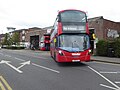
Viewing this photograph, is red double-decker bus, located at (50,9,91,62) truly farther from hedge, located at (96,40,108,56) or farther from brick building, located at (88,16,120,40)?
brick building, located at (88,16,120,40)

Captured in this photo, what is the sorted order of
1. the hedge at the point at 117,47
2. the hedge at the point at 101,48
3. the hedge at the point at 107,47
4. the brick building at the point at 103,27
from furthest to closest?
the brick building at the point at 103,27 < the hedge at the point at 101,48 < the hedge at the point at 107,47 < the hedge at the point at 117,47

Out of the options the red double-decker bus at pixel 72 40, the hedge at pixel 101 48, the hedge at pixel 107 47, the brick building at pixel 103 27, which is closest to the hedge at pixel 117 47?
the hedge at pixel 107 47

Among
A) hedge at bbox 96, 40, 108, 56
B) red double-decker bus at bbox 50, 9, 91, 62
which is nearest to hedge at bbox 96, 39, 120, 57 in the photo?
hedge at bbox 96, 40, 108, 56

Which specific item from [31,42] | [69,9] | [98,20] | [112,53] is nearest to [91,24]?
[98,20]

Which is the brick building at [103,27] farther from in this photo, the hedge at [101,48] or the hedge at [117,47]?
the hedge at [117,47]

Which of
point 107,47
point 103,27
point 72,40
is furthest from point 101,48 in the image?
point 72,40

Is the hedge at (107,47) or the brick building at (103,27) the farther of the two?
the brick building at (103,27)

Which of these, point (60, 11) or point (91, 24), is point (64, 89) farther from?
point (91, 24)

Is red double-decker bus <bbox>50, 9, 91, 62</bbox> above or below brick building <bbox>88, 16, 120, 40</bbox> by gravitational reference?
below

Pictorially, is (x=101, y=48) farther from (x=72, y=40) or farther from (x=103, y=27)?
(x=72, y=40)

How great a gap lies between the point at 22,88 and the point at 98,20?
3349cm

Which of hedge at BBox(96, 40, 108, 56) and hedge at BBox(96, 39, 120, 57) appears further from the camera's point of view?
hedge at BBox(96, 40, 108, 56)

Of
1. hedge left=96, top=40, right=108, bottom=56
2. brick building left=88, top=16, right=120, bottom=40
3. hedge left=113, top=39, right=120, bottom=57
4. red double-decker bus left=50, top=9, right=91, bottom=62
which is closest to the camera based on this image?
red double-decker bus left=50, top=9, right=91, bottom=62

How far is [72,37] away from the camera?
56.2 feet
